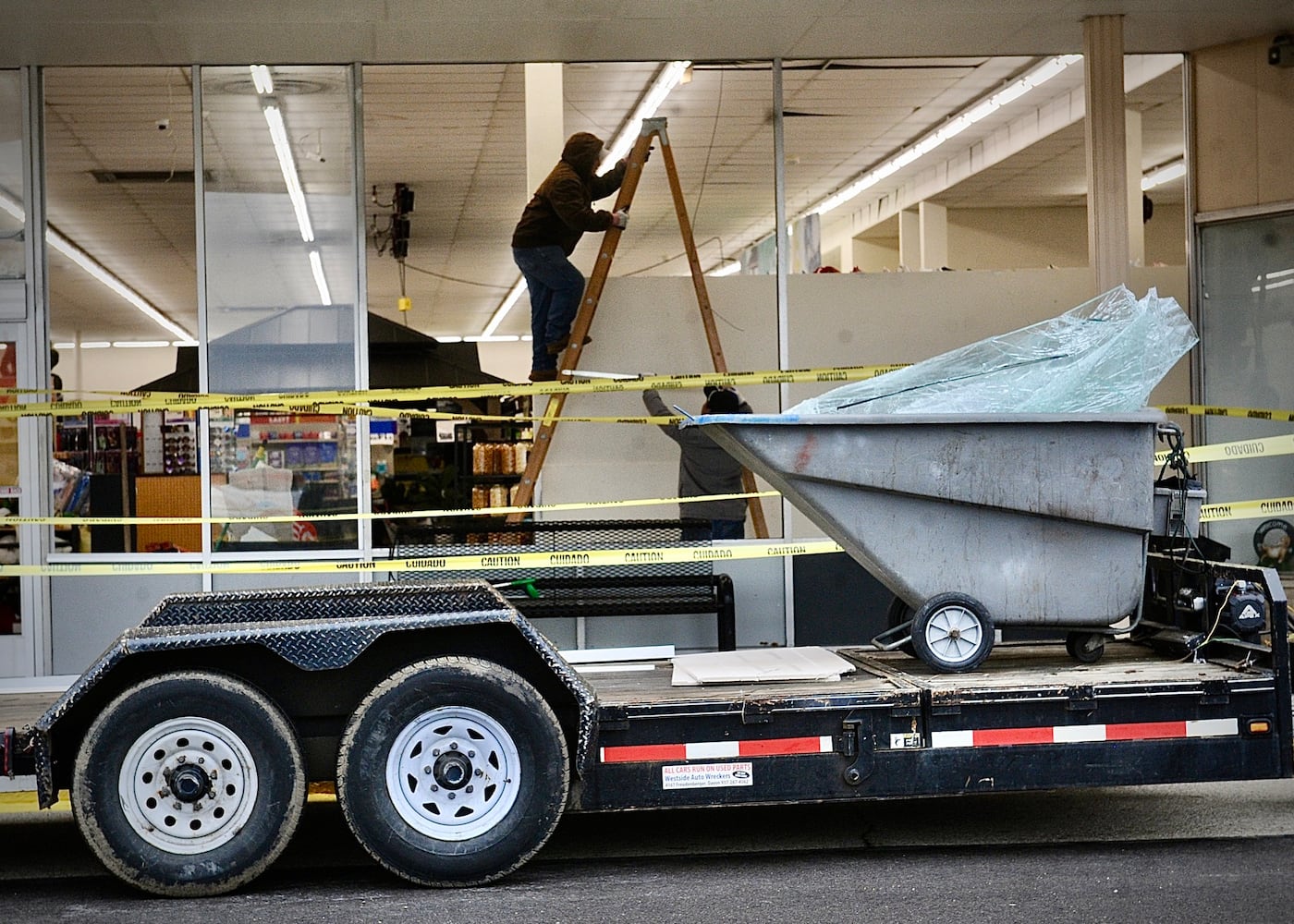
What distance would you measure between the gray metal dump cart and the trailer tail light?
0.73m

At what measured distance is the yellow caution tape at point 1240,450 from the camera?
7.61 metres

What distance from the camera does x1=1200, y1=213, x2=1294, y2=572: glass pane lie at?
10.0m

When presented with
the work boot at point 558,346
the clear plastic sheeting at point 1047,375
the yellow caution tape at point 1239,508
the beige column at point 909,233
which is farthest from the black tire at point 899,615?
the beige column at point 909,233

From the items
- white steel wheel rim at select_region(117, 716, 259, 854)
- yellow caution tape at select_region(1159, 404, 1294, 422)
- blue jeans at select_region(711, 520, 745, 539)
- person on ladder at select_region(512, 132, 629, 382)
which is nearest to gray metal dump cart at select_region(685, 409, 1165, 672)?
yellow caution tape at select_region(1159, 404, 1294, 422)

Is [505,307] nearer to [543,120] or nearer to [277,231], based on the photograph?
[543,120]

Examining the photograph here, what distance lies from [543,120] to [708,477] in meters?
2.79

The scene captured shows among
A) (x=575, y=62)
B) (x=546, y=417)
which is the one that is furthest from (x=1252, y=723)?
(x=575, y=62)

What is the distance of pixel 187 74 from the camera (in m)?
9.90

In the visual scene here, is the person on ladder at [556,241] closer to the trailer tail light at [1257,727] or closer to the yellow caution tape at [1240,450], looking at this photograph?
the yellow caution tape at [1240,450]

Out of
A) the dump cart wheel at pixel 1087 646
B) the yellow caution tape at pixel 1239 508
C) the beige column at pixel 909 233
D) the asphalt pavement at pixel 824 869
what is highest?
the beige column at pixel 909 233

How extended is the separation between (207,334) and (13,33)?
2.11 m

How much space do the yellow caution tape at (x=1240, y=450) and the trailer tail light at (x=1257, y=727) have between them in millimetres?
1975

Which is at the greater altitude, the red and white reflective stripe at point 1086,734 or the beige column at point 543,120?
the beige column at point 543,120

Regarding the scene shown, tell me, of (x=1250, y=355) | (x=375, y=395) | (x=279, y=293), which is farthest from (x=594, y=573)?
(x=1250, y=355)
